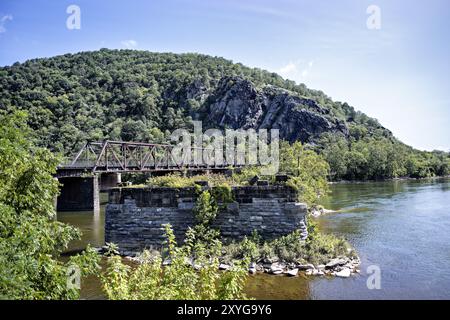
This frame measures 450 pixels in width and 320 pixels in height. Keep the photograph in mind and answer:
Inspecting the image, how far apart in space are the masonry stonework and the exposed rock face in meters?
118

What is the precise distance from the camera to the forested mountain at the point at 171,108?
89438 mm

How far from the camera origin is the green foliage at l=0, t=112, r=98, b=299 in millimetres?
6105

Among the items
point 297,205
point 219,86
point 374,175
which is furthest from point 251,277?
point 219,86

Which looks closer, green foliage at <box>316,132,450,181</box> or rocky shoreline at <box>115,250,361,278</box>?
rocky shoreline at <box>115,250,361,278</box>

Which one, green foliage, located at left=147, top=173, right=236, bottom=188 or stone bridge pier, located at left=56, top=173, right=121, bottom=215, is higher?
green foliage, located at left=147, top=173, right=236, bottom=188

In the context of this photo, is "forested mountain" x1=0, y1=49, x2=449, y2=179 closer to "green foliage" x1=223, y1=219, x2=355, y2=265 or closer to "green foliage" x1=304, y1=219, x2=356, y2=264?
"green foliage" x1=223, y1=219, x2=355, y2=265

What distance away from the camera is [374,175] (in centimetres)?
8950

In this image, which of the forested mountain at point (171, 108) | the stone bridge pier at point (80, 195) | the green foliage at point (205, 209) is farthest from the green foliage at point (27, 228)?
the forested mountain at point (171, 108)

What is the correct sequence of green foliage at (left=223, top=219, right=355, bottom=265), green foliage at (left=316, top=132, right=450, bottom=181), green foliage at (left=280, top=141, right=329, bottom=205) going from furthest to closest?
green foliage at (left=316, top=132, right=450, bottom=181)
green foliage at (left=280, top=141, right=329, bottom=205)
green foliage at (left=223, top=219, right=355, bottom=265)

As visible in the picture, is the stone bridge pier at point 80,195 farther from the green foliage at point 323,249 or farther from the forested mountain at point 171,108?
the forested mountain at point 171,108

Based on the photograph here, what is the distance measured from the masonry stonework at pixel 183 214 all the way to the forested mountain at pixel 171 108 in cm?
6244
